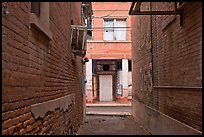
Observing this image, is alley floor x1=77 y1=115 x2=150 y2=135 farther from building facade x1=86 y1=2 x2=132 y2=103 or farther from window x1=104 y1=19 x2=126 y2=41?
window x1=104 y1=19 x2=126 y2=41

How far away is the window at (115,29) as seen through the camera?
26.8 m

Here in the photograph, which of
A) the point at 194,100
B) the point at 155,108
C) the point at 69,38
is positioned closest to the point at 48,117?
the point at 194,100

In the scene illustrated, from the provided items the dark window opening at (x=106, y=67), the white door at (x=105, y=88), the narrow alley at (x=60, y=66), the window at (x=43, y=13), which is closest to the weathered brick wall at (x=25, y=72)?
the narrow alley at (x=60, y=66)

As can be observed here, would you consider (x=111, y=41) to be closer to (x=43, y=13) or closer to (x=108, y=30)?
(x=108, y=30)

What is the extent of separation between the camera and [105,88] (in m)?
29.3

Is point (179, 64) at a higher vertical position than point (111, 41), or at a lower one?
lower

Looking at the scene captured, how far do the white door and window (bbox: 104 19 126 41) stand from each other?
13.1 ft

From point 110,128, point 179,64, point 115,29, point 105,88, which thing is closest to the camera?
point 179,64

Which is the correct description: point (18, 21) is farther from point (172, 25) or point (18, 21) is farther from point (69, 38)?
point (69, 38)

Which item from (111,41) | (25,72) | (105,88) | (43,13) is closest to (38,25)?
(43,13)

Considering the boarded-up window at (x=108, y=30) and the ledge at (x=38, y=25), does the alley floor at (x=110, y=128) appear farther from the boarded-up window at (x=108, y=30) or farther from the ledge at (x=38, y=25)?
the boarded-up window at (x=108, y=30)

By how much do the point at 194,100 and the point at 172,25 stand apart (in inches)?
85.6

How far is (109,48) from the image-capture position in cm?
2688

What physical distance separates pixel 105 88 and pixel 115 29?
5657mm
